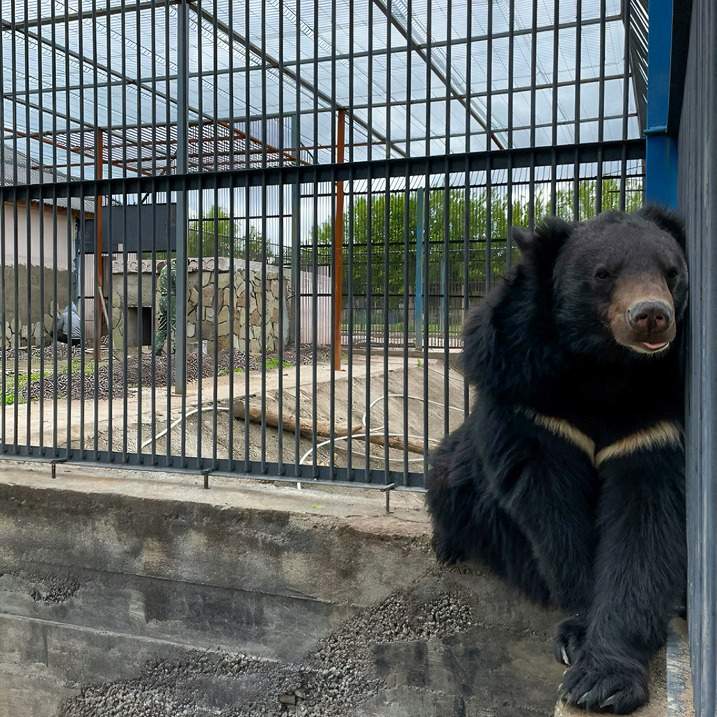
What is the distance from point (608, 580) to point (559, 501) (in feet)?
0.94

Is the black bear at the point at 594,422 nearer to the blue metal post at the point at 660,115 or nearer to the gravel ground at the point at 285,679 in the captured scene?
the blue metal post at the point at 660,115

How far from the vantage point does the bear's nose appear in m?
1.98

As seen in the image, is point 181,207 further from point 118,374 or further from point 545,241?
point 118,374

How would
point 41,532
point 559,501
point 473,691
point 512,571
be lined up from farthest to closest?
point 41,532 < point 473,691 < point 512,571 < point 559,501

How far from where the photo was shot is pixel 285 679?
368cm

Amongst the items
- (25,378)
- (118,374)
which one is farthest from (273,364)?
(25,378)

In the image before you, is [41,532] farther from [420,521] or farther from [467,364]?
[467,364]

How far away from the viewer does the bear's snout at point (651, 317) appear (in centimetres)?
198

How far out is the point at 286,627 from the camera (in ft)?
12.1

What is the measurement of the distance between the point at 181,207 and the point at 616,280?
2.91 m

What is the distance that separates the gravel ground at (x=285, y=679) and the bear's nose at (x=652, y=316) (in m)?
1.78

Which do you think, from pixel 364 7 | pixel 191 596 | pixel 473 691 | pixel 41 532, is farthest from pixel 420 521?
pixel 364 7

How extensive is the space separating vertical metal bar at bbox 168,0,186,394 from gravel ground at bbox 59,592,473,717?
1361 millimetres

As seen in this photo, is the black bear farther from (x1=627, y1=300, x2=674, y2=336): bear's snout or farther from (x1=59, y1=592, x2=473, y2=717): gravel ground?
(x1=59, y1=592, x2=473, y2=717): gravel ground
